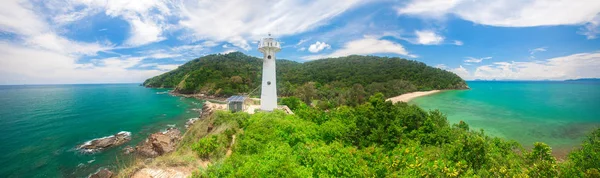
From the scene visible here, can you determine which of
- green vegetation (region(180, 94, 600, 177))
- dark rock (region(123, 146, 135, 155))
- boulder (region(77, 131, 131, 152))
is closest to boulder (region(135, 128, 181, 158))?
dark rock (region(123, 146, 135, 155))

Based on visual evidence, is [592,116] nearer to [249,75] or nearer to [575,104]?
[575,104]

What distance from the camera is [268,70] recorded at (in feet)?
50.5

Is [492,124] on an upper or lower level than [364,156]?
lower

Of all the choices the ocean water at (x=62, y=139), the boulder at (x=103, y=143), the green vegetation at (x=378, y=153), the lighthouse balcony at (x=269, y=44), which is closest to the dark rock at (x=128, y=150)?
the ocean water at (x=62, y=139)

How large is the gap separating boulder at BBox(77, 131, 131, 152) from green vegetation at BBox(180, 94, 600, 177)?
14.0m

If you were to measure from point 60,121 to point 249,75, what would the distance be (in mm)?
42761

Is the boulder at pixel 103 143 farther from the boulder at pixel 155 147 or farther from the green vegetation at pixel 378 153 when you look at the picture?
the green vegetation at pixel 378 153

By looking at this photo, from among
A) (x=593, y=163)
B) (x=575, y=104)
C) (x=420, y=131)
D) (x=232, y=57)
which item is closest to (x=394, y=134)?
(x=420, y=131)

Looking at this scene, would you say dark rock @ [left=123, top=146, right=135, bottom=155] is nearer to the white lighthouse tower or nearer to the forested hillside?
the white lighthouse tower

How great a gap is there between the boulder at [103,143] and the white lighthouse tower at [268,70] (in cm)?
1388

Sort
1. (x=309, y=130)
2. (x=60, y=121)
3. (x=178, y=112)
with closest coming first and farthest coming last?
(x=309, y=130) → (x=60, y=121) → (x=178, y=112)

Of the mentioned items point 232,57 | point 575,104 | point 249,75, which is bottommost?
point 575,104

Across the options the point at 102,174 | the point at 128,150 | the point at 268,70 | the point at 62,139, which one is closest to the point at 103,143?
the point at 128,150

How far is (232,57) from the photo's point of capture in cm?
10156
